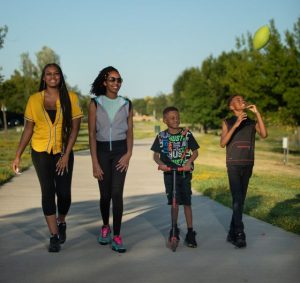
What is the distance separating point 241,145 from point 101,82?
1.69 m

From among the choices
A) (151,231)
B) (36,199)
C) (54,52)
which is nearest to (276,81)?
(36,199)

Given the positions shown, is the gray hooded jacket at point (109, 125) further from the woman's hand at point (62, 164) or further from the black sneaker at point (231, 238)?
the black sneaker at point (231, 238)

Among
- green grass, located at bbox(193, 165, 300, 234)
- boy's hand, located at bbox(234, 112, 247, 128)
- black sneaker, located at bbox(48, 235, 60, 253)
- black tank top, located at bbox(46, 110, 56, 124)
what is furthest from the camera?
green grass, located at bbox(193, 165, 300, 234)

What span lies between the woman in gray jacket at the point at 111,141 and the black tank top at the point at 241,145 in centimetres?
113

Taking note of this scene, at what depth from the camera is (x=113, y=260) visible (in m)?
4.77

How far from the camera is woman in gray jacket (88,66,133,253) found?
5266mm

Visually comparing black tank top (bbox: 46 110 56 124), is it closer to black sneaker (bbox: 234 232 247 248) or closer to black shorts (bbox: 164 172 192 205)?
black shorts (bbox: 164 172 192 205)

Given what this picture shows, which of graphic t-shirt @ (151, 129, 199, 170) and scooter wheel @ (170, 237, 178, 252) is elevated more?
graphic t-shirt @ (151, 129, 199, 170)

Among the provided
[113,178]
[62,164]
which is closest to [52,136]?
[62,164]

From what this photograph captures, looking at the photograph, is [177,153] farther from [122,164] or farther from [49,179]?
[49,179]

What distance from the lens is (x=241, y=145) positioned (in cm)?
556

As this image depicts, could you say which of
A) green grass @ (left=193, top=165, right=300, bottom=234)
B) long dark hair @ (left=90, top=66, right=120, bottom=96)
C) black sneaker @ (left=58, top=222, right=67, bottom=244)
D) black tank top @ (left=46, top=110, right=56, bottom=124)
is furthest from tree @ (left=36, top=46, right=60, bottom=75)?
black tank top @ (left=46, top=110, right=56, bottom=124)

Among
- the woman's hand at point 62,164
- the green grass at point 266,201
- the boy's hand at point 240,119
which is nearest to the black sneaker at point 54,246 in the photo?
the woman's hand at point 62,164

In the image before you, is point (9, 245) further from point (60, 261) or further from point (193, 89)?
point (193, 89)
